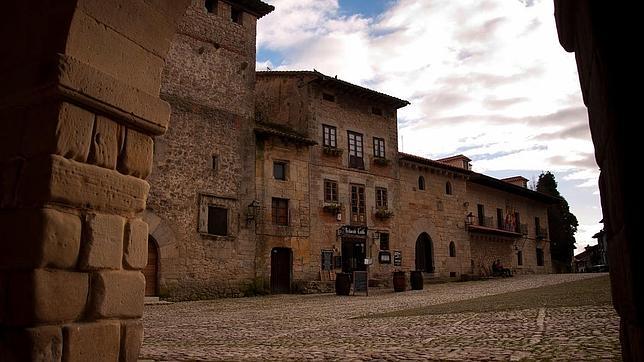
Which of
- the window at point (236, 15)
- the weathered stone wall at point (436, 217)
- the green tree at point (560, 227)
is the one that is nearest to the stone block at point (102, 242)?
the window at point (236, 15)

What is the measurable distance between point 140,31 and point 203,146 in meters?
17.6

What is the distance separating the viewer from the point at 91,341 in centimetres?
311

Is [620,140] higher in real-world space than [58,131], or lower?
lower

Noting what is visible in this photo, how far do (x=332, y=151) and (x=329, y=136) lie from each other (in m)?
0.86

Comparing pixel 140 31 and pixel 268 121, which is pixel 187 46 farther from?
pixel 140 31

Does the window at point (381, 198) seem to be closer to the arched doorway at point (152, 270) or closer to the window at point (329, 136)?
the window at point (329, 136)

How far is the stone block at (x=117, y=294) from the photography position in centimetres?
320

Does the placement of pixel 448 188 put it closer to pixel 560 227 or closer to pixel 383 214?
pixel 383 214

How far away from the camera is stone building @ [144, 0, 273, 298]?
19266mm

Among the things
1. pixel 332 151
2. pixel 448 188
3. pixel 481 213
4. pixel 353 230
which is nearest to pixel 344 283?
pixel 353 230

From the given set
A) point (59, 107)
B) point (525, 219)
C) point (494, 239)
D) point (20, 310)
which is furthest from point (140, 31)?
point (525, 219)

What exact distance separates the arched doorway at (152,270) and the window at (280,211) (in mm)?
5526

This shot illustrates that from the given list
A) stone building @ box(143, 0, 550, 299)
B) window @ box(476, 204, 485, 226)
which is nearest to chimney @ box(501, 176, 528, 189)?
window @ box(476, 204, 485, 226)

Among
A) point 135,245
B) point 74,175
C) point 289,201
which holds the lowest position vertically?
point 135,245
